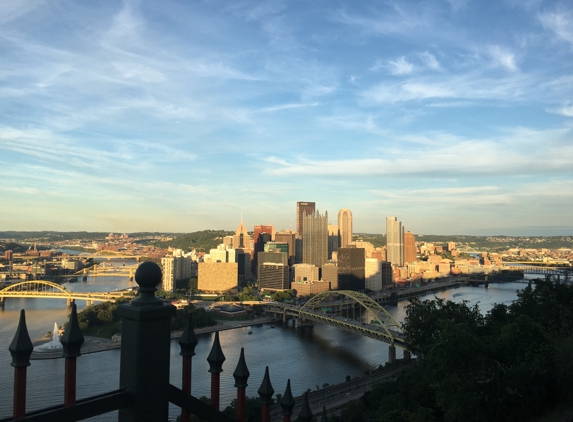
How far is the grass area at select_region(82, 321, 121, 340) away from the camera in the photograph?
2094 centimetres

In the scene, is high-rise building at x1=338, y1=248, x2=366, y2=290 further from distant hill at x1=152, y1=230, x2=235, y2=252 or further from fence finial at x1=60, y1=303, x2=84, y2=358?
fence finial at x1=60, y1=303, x2=84, y2=358

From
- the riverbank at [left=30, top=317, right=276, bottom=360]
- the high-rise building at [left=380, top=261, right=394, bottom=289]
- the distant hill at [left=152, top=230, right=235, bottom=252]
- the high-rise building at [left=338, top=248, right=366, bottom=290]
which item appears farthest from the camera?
the distant hill at [left=152, top=230, right=235, bottom=252]

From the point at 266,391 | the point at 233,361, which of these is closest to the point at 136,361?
the point at 266,391

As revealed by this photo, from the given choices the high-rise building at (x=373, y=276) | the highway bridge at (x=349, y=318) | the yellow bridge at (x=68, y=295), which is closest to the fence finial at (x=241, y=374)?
the highway bridge at (x=349, y=318)

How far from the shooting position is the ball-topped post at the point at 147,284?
3.60ft

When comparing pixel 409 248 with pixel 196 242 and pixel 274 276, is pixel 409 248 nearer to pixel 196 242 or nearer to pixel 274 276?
pixel 274 276

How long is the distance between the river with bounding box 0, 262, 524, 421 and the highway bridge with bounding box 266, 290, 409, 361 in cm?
72

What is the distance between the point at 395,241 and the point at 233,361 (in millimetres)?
54728

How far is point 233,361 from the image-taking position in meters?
17.4

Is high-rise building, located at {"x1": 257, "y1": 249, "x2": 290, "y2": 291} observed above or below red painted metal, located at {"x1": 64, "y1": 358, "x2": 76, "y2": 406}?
below

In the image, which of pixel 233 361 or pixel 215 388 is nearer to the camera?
pixel 215 388

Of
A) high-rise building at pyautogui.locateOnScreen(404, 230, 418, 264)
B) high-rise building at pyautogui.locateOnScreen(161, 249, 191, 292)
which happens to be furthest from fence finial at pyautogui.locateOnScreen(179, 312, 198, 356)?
high-rise building at pyautogui.locateOnScreen(404, 230, 418, 264)

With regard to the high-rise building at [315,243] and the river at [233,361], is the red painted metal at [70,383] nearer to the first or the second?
the river at [233,361]

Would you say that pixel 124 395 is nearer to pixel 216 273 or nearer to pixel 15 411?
pixel 15 411
